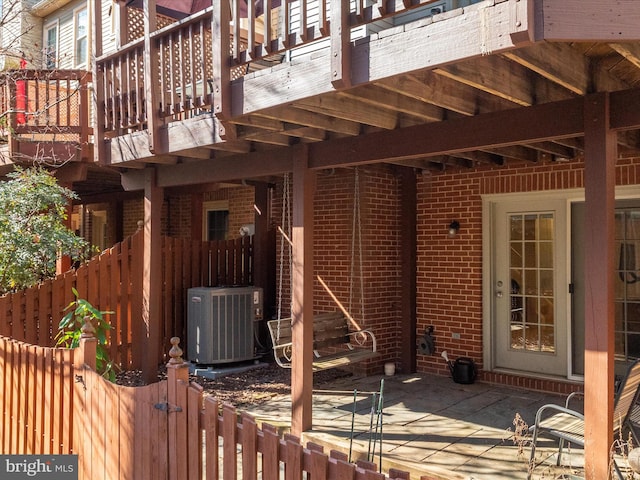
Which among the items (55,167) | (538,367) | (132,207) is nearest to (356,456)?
(538,367)

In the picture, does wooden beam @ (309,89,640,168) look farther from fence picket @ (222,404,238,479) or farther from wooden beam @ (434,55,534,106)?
fence picket @ (222,404,238,479)

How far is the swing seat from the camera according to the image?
19.3ft

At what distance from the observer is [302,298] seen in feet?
16.1

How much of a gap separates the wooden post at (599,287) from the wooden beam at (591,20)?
887mm

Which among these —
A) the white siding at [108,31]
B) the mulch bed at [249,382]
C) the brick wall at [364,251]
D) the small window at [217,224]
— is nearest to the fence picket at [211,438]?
the mulch bed at [249,382]

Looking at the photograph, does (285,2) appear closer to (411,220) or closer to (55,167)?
(411,220)

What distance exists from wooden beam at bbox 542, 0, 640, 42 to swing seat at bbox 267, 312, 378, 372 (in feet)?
12.9

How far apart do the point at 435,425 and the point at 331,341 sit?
73.6 inches

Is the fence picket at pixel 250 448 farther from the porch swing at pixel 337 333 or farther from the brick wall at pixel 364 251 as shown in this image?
the brick wall at pixel 364 251

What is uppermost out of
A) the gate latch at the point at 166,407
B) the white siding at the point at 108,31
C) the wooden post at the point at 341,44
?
the white siding at the point at 108,31

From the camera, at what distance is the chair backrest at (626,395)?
354cm

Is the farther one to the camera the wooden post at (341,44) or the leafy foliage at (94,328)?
the leafy foliage at (94,328)

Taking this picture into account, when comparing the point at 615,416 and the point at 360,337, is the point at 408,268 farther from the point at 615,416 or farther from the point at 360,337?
the point at 615,416

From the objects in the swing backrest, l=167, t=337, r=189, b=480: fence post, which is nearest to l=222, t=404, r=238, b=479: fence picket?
l=167, t=337, r=189, b=480: fence post
